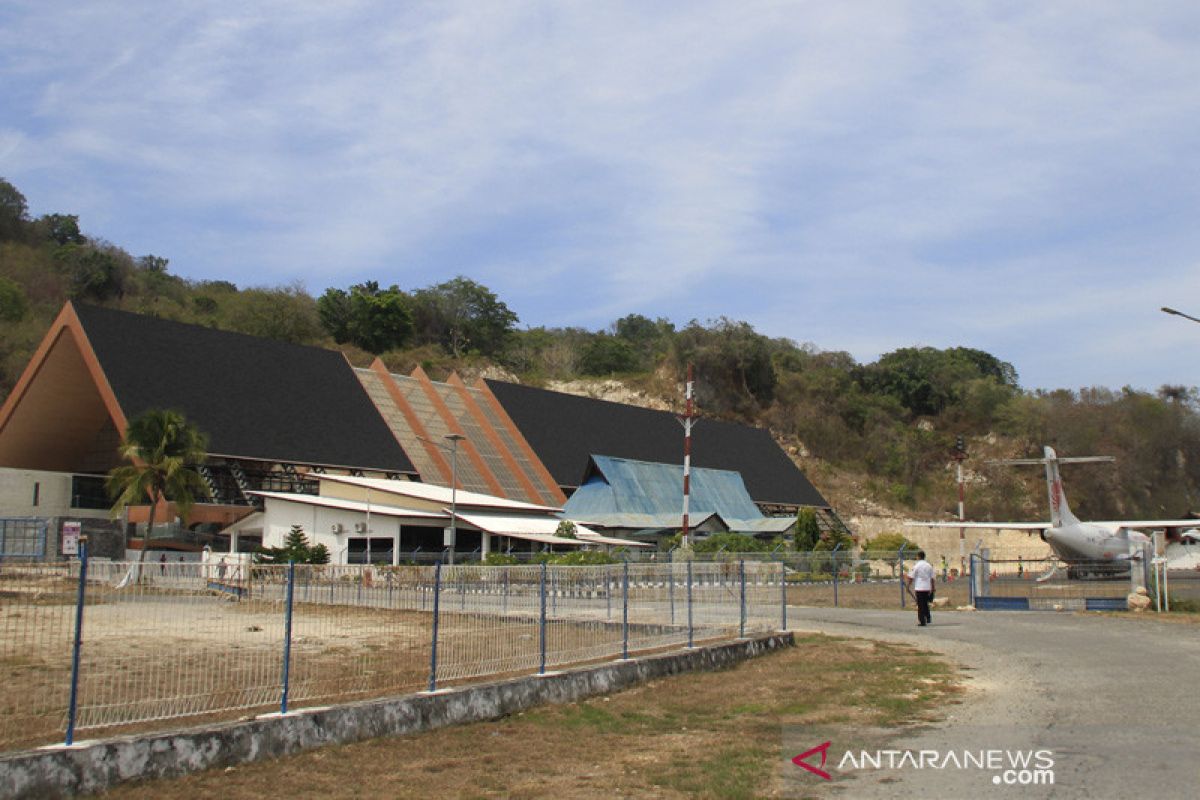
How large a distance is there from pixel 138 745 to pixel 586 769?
12.1ft

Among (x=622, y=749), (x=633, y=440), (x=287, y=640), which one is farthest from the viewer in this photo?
(x=633, y=440)

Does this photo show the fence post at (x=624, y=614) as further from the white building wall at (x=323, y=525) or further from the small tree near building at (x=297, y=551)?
the white building wall at (x=323, y=525)

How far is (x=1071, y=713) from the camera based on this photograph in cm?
1166

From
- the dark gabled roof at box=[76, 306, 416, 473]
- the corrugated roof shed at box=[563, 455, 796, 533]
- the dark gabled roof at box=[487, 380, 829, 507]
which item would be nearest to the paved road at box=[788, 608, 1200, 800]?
the dark gabled roof at box=[76, 306, 416, 473]

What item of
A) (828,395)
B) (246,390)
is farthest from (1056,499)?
(828,395)

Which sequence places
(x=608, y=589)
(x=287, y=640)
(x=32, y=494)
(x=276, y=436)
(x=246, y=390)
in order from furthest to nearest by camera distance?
(x=246, y=390)
(x=276, y=436)
(x=32, y=494)
(x=608, y=589)
(x=287, y=640)

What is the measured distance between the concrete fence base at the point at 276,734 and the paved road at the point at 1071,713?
396cm

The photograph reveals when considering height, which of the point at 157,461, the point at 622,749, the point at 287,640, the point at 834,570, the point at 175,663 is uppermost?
the point at 157,461

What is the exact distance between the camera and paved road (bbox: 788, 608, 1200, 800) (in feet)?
27.0

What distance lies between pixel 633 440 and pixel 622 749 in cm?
6237

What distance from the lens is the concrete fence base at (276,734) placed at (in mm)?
7750

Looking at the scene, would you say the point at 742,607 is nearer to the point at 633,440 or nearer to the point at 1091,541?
the point at 1091,541

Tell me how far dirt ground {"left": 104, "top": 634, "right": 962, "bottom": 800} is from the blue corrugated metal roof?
145 feet

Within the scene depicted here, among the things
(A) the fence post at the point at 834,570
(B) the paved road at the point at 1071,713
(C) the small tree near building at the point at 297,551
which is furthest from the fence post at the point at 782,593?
(C) the small tree near building at the point at 297,551
